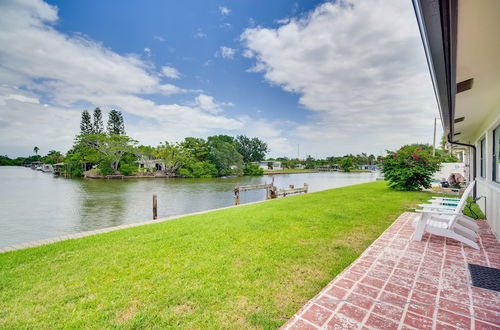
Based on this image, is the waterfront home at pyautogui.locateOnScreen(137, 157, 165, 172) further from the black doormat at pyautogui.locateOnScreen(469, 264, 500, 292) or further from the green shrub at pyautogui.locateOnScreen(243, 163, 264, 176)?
the black doormat at pyautogui.locateOnScreen(469, 264, 500, 292)

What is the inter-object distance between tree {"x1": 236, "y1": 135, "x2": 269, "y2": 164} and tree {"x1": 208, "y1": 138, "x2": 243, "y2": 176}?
2071 cm

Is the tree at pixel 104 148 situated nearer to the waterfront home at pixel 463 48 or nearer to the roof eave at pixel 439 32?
the waterfront home at pixel 463 48

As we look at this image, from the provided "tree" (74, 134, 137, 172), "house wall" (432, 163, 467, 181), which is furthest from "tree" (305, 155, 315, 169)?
"house wall" (432, 163, 467, 181)

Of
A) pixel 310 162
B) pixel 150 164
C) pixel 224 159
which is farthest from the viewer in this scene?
pixel 310 162

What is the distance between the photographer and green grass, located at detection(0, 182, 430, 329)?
2178 mm

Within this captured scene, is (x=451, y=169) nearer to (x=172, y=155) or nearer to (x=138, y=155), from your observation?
(x=172, y=155)

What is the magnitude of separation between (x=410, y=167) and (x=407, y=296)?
12.9 meters

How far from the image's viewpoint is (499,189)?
3850mm

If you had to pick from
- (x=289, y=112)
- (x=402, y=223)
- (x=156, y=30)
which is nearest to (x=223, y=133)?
(x=289, y=112)

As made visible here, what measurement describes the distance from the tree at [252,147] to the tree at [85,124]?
118 ft

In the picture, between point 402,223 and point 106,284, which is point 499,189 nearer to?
point 402,223

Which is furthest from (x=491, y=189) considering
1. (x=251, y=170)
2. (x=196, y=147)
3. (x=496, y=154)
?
(x=251, y=170)

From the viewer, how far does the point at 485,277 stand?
8.67 feet

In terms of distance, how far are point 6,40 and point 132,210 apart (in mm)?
14475
